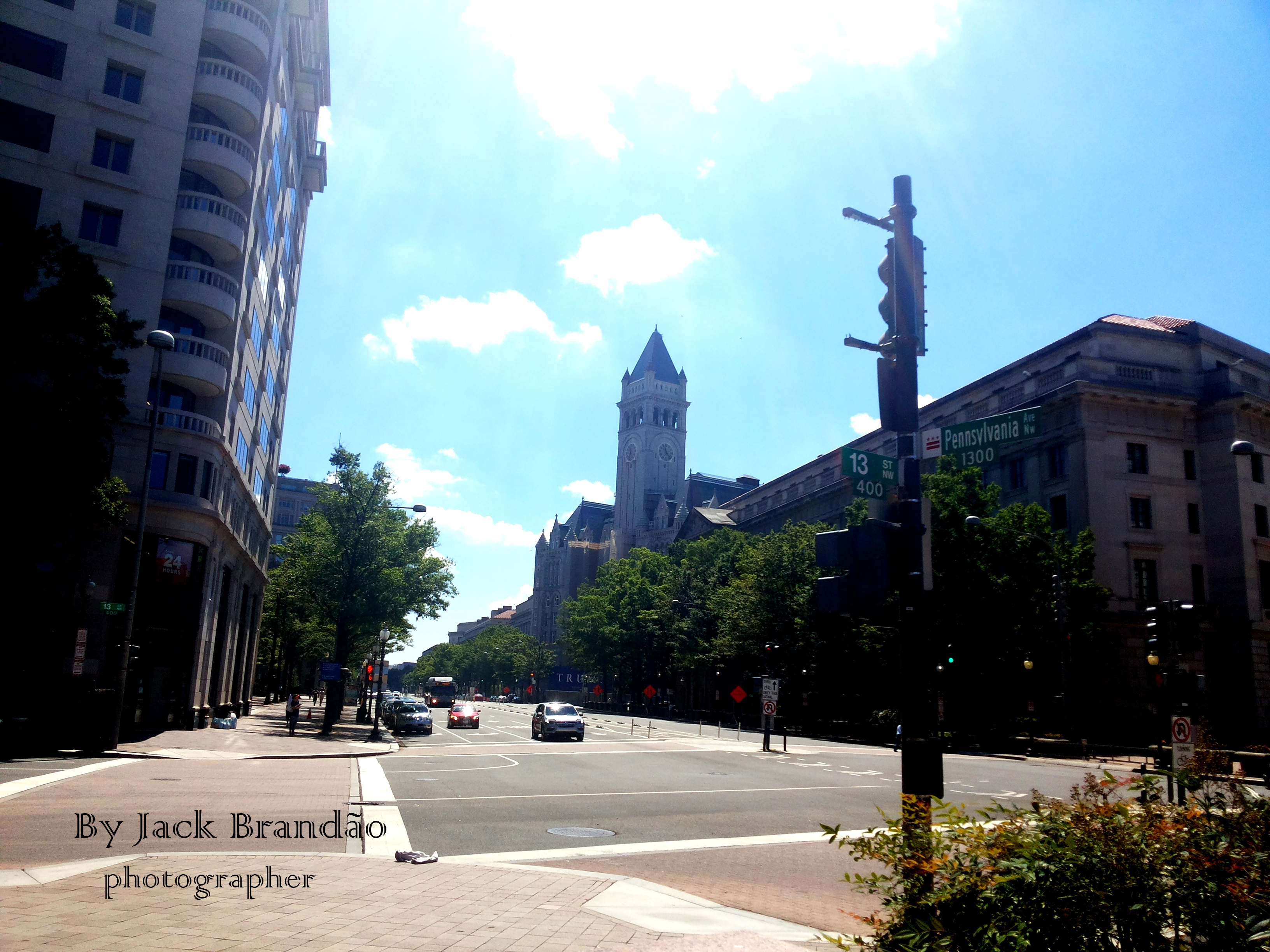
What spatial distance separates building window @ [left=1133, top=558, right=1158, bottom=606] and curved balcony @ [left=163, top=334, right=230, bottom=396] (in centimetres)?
4700

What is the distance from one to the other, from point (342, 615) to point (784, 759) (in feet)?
81.5

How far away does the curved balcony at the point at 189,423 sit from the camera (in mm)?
34156

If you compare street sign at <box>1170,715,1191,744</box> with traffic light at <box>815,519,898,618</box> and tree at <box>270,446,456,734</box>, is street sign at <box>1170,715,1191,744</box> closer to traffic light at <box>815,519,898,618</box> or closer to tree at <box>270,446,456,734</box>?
traffic light at <box>815,519,898,618</box>

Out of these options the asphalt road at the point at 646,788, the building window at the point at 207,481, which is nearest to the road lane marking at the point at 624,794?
the asphalt road at the point at 646,788

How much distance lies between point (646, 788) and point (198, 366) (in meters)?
26.0

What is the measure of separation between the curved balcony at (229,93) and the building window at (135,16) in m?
2.16

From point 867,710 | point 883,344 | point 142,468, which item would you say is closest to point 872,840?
point 883,344

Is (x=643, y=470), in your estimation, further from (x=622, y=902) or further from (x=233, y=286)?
(x=622, y=902)

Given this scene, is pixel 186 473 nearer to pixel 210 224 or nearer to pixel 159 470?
pixel 159 470

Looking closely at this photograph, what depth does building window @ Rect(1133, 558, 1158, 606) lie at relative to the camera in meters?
46.6

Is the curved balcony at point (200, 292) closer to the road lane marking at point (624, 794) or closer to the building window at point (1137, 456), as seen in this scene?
the road lane marking at point (624, 794)

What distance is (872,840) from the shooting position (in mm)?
4996

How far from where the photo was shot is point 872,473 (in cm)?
698

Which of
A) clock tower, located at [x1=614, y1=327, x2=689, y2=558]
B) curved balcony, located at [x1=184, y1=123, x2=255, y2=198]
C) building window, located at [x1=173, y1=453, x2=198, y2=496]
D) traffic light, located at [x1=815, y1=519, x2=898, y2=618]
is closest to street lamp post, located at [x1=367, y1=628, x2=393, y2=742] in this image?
building window, located at [x1=173, y1=453, x2=198, y2=496]
